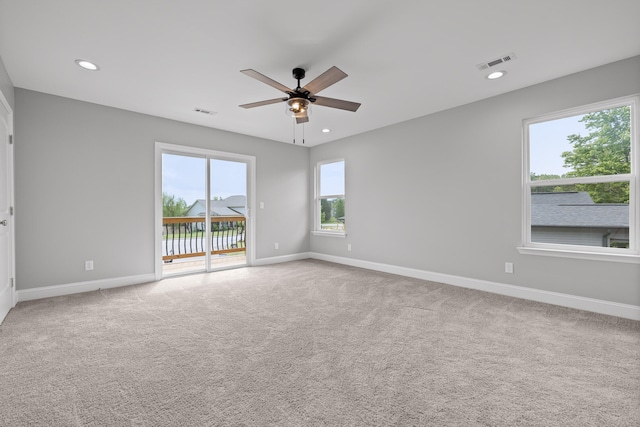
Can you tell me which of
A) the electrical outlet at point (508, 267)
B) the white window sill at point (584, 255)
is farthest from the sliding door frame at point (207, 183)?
the white window sill at point (584, 255)

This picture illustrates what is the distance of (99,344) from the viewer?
7.55ft

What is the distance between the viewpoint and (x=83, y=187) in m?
3.76

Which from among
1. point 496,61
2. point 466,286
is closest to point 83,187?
point 496,61

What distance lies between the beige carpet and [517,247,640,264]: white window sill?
0.57 m

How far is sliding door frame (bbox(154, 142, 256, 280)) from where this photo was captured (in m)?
4.34

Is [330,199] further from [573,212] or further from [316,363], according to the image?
Answer: [316,363]

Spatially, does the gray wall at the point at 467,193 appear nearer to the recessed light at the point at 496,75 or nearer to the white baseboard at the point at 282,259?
the recessed light at the point at 496,75

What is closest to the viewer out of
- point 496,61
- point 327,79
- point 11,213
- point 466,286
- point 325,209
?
point 327,79

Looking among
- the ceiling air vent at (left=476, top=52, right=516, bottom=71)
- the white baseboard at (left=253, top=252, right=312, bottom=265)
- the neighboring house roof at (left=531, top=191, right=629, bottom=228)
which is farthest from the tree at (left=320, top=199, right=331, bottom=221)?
the ceiling air vent at (left=476, top=52, right=516, bottom=71)

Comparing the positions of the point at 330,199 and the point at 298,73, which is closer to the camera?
the point at 298,73

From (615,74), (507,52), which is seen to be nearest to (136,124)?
(507,52)

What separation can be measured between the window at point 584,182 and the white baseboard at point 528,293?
0.46 metres

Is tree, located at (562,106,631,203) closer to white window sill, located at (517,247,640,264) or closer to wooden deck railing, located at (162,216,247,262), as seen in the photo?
white window sill, located at (517,247,640,264)

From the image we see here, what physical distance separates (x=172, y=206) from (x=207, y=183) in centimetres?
69
